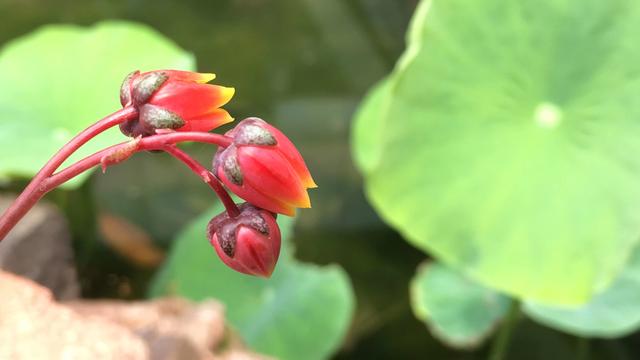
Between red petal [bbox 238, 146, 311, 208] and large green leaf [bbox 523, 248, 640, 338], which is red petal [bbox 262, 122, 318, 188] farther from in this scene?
large green leaf [bbox 523, 248, 640, 338]

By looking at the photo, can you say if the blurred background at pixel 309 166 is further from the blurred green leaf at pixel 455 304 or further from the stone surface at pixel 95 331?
the stone surface at pixel 95 331

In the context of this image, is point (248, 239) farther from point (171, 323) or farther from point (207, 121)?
point (171, 323)

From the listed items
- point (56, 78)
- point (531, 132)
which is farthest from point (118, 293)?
point (531, 132)

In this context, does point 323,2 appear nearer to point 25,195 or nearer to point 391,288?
point 391,288

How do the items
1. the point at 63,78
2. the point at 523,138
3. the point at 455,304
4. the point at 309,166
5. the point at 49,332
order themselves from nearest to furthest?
1. the point at 49,332
2. the point at 523,138
3. the point at 63,78
4. the point at 455,304
5. the point at 309,166

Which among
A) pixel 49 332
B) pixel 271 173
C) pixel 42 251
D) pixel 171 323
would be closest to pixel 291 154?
pixel 271 173

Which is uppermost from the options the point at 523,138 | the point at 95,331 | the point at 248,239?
the point at 248,239

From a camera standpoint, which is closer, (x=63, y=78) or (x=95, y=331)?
(x=95, y=331)
